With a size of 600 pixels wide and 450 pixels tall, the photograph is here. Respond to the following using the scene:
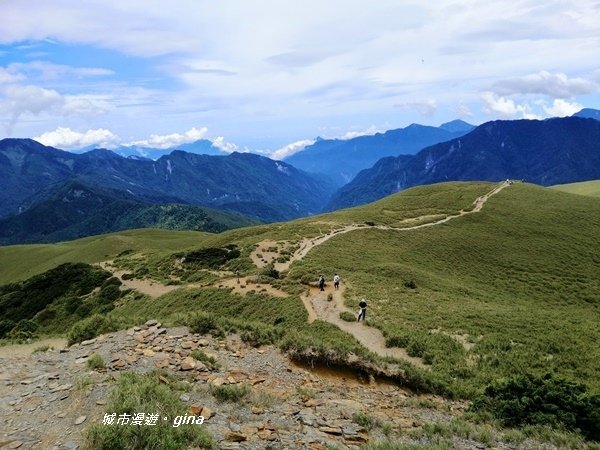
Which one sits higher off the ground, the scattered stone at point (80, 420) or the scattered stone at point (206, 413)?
the scattered stone at point (80, 420)

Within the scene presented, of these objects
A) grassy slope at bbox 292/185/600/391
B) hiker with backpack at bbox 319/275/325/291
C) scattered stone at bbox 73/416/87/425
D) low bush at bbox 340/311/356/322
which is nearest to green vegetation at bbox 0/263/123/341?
hiker with backpack at bbox 319/275/325/291

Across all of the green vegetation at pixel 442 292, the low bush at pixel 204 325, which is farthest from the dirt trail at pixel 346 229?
the low bush at pixel 204 325

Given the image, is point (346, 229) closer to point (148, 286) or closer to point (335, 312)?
point (148, 286)

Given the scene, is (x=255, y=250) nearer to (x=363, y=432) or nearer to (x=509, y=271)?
(x=509, y=271)

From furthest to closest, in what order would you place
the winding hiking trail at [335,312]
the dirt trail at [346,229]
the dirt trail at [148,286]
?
the dirt trail at [346,229] → the dirt trail at [148,286] → the winding hiking trail at [335,312]

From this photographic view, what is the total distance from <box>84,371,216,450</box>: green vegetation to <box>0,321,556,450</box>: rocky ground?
0.57 metres

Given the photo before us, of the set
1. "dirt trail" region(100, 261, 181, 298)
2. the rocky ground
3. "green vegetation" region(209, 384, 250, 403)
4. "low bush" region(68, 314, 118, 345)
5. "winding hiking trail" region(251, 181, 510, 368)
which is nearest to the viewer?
the rocky ground

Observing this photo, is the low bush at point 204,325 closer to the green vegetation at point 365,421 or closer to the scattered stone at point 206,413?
the scattered stone at point 206,413

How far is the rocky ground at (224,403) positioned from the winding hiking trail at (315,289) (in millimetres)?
7509

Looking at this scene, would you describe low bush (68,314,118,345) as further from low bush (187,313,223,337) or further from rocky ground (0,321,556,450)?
low bush (187,313,223,337)

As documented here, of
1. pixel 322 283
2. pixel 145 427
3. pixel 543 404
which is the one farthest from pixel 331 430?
pixel 322 283

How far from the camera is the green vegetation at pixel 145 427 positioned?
10602mm

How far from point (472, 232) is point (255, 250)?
38592 millimetres

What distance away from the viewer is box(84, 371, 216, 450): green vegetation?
34.8 feet
